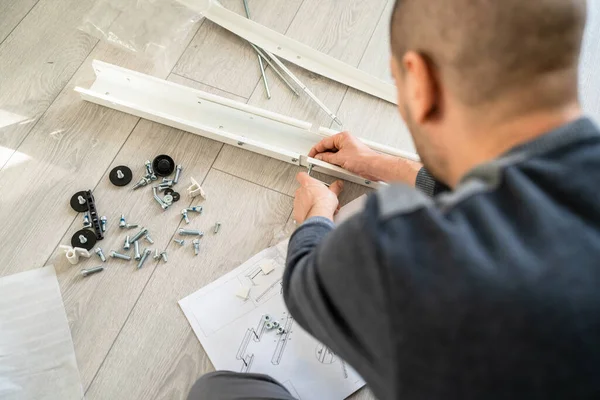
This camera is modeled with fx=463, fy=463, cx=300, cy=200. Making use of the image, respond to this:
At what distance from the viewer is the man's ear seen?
0.54 metres

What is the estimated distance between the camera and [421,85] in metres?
0.54

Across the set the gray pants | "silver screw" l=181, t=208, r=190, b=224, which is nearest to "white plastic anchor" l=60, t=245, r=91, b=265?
"silver screw" l=181, t=208, r=190, b=224

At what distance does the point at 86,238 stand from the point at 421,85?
84cm

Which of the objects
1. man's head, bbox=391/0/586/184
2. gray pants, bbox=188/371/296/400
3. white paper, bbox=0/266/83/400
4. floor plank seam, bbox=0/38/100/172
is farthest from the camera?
floor plank seam, bbox=0/38/100/172

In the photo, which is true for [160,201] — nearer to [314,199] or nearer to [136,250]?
[136,250]

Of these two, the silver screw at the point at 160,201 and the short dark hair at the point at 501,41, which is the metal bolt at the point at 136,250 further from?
the short dark hair at the point at 501,41

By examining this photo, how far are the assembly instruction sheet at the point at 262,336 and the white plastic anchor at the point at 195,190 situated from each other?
0.66 ft

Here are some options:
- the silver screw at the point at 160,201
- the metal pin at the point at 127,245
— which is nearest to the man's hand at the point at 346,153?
the silver screw at the point at 160,201

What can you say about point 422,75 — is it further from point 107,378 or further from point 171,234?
point 107,378

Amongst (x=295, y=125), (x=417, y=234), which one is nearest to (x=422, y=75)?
(x=417, y=234)

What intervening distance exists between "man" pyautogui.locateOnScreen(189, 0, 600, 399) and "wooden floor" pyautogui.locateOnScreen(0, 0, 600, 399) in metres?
0.52

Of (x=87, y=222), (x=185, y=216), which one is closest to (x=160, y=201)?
(x=185, y=216)

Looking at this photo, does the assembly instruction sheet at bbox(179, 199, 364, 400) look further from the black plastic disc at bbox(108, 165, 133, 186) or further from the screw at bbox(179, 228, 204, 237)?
the black plastic disc at bbox(108, 165, 133, 186)

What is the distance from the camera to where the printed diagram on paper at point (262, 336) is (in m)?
0.95
